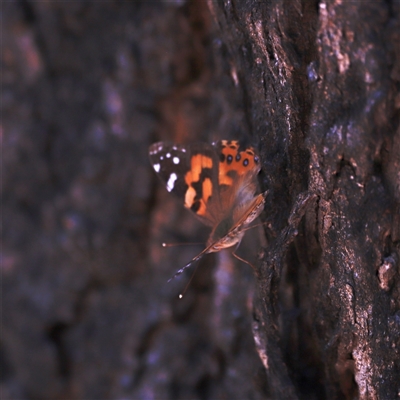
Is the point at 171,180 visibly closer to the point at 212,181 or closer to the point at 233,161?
the point at 212,181


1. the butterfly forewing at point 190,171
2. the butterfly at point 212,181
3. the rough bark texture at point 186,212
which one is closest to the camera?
the rough bark texture at point 186,212

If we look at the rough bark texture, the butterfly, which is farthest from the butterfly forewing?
the rough bark texture

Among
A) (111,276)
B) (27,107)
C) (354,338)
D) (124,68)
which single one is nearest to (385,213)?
(354,338)

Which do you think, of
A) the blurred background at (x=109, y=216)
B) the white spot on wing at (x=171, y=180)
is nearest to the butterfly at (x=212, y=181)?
the white spot on wing at (x=171, y=180)

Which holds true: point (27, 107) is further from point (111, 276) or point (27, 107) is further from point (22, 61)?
point (111, 276)

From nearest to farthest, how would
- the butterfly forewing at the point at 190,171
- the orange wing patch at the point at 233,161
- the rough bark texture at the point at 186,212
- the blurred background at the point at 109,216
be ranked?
1. the rough bark texture at the point at 186,212
2. the orange wing patch at the point at 233,161
3. the butterfly forewing at the point at 190,171
4. the blurred background at the point at 109,216

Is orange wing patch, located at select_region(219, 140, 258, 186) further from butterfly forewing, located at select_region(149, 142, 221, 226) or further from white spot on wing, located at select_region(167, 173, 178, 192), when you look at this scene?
white spot on wing, located at select_region(167, 173, 178, 192)

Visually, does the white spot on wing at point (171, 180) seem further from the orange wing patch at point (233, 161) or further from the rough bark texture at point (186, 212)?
the rough bark texture at point (186, 212)

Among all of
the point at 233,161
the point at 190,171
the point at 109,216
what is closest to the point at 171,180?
the point at 190,171
